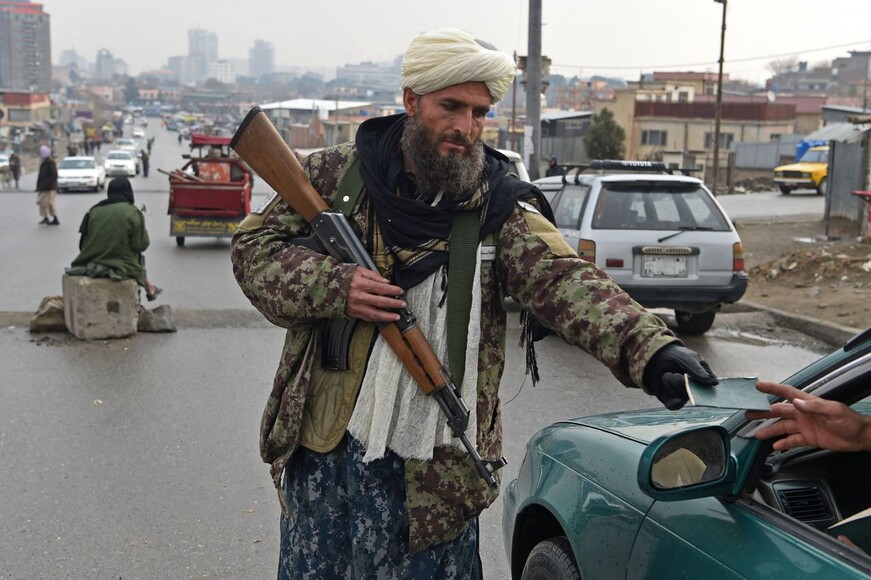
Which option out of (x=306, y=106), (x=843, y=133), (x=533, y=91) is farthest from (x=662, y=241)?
(x=306, y=106)

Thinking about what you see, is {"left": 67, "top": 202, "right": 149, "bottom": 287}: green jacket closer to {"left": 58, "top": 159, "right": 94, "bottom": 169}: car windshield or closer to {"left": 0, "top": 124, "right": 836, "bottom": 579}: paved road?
{"left": 0, "top": 124, "right": 836, "bottom": 579}: paved road

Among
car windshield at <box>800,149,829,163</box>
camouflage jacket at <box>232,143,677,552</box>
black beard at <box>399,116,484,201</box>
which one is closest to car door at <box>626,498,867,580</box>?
camouflage jacket at <box>232,143,677,552</box>

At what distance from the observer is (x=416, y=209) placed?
2.61 m

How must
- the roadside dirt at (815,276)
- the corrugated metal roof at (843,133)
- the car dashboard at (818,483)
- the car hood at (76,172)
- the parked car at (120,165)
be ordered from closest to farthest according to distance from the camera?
the car dashboard at (818,483) → the roadside dirt at (815,276) → the corrugated metal roof at (843,133) → the car hood at (76,172) → the parked car at (120,165)

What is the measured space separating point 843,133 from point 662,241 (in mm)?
10500

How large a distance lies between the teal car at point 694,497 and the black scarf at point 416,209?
29.0 inches

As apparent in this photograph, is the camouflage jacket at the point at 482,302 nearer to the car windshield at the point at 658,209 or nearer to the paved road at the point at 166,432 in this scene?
the paved road at the point at 166,432

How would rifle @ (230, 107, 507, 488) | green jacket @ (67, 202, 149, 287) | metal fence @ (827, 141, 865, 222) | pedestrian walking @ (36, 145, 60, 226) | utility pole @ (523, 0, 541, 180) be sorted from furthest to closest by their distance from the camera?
pedestrian walking @ (36, 145, 60, 226) → metal fence @ (827, 141, 865, 222) → utility pole @ (523, 0, 541, 180) → green jacket @ (67, 202, 149, 287) → rifle @ (230, 107, 507, 488)

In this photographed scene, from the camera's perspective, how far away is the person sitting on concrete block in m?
9.51

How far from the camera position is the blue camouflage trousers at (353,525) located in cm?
265

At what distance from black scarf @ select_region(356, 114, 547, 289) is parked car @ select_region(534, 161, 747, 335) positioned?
654cm

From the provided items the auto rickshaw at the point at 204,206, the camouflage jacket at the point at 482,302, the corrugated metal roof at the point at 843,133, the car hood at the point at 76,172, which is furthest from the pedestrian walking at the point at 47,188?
the camouflage jacket at the point at 482,302

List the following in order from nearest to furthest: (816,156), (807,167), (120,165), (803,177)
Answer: (803,177)
(807,167)
(816,156)
(120,165)

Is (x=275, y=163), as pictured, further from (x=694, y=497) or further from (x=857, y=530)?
(x=857, y=530)
